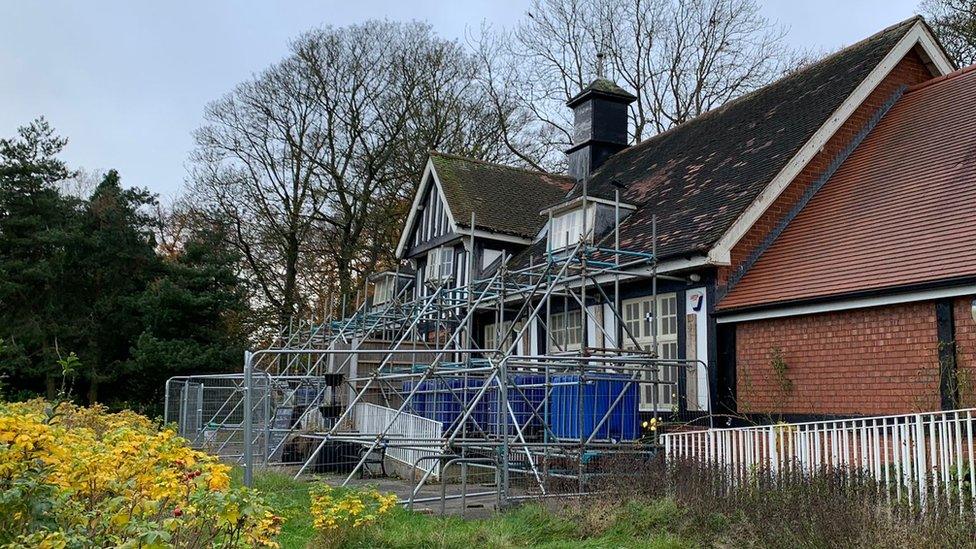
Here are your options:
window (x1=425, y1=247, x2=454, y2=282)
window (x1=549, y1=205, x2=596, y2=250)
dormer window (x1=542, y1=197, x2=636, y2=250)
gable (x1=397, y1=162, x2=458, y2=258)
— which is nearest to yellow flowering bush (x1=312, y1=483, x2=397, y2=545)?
dormer window (x1=542, y1=197, x2=636, y2=250)

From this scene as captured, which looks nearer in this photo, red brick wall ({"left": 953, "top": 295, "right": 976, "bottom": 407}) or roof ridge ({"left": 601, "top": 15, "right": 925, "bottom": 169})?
red brick wall ({"left": 953, "top": 295, "right": 976, "bottom": 407})

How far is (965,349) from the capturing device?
10500mm

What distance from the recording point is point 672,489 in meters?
8.87

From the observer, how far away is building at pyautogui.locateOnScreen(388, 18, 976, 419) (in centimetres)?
1128

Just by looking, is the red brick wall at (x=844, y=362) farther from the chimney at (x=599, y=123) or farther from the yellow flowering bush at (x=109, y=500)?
the chimney at (x=599, y=123)

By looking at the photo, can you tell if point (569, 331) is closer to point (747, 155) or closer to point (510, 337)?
point (510, 337)

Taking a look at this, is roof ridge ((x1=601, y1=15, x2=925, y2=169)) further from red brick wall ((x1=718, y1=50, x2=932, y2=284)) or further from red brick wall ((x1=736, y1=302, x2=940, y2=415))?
red brick wall ((x1=736, y1=302, x2=940, y2=415))

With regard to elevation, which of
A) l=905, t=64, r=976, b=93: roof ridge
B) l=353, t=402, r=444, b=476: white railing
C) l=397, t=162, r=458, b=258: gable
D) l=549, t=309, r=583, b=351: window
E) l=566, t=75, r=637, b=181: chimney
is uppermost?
l=566, t=75, r=637, b=181: chimney

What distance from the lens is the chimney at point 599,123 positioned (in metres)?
24.6

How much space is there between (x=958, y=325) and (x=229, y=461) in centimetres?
1205

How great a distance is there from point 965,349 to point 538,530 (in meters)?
6.00

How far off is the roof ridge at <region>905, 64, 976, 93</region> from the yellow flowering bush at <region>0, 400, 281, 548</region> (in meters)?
14.9

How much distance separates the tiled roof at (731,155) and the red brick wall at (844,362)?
184cm

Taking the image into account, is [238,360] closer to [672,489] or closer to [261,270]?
[261,270]
